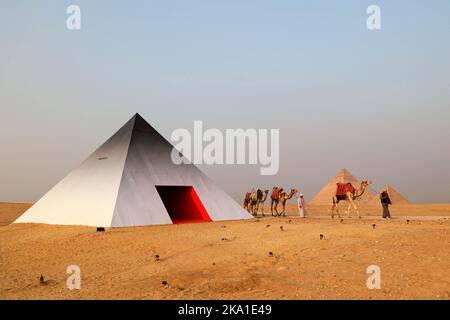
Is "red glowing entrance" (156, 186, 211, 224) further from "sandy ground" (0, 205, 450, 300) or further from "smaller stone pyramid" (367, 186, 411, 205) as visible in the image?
"smaller stone pyramid" (367, 186, 411, 205)

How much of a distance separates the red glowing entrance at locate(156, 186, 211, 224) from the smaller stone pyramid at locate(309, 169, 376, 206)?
3609 centimetres

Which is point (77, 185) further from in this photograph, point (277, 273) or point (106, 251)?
point (277, 273)

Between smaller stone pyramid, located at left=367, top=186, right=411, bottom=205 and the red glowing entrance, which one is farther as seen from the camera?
smaller stone pyramid, located at left=367, top=186, right=411, bottom=205

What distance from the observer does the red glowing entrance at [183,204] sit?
19.4 meters

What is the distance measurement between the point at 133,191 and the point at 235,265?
963 centimetres

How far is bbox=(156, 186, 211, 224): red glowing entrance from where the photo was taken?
19.4 meters

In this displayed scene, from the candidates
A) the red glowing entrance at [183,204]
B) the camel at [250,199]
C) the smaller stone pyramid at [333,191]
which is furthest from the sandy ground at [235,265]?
the smaller stone pyramid at [333,191]

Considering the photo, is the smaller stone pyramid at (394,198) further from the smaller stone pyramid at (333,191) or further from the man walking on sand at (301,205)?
the man walking on sand at (301,205)

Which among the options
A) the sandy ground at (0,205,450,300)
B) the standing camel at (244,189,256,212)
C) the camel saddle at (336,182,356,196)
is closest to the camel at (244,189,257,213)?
the standing camel at (244,189,256,212)

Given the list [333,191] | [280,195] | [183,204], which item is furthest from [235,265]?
[333,191]

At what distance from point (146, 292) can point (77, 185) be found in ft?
43.1
